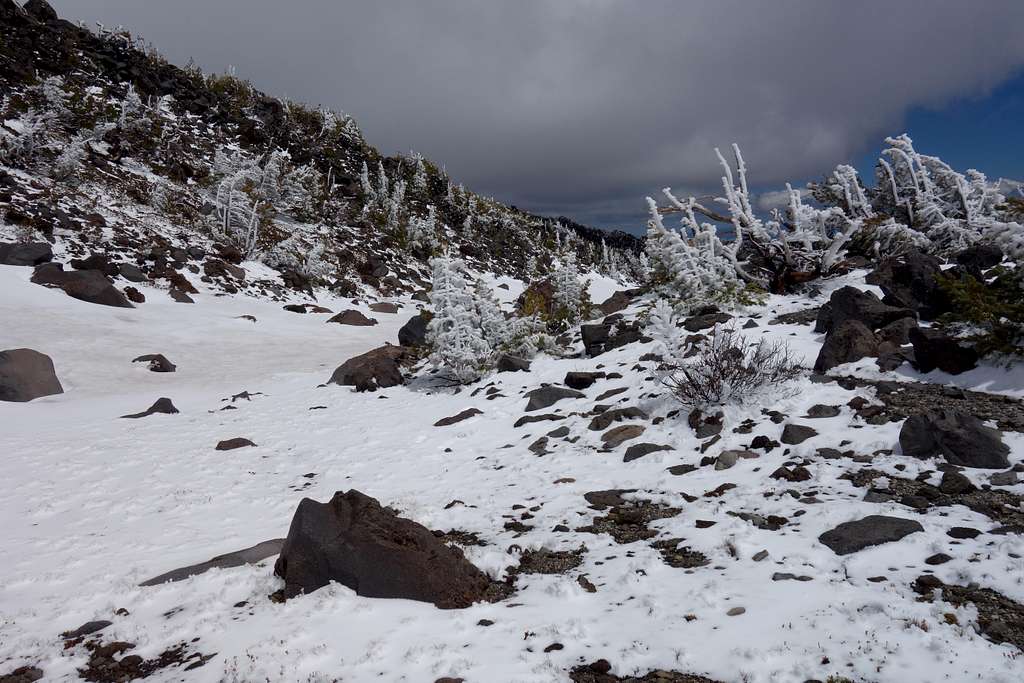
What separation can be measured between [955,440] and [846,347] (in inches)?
135

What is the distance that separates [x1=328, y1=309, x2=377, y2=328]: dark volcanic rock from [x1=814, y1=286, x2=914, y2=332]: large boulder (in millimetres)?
21493

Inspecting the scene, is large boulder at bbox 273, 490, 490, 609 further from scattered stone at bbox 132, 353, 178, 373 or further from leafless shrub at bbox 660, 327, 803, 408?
scattered stone at bbox 132, 353, 178, 373

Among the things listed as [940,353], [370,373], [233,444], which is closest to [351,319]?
[370,373]

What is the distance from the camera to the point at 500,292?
3959 cm

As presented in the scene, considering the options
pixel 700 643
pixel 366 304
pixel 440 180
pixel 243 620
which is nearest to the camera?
pixel 700 643

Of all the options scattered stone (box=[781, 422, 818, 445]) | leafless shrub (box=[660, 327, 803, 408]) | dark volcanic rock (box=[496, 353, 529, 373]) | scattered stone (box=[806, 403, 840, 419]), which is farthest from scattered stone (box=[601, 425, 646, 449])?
dark volcanic rock (box=[496, 353, 529, 373])

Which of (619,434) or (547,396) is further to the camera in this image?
(547,396)

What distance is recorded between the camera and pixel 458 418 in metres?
11.5

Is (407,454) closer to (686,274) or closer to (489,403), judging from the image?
(489,403)

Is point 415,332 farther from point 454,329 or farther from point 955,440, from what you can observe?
point 955,440

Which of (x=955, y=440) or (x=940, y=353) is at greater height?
(x=940, y=353)

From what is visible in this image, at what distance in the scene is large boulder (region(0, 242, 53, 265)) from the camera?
20.5 metres

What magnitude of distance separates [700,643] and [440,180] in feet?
213

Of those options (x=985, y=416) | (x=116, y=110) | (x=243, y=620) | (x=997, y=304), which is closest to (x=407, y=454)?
(x=243, y=620)
